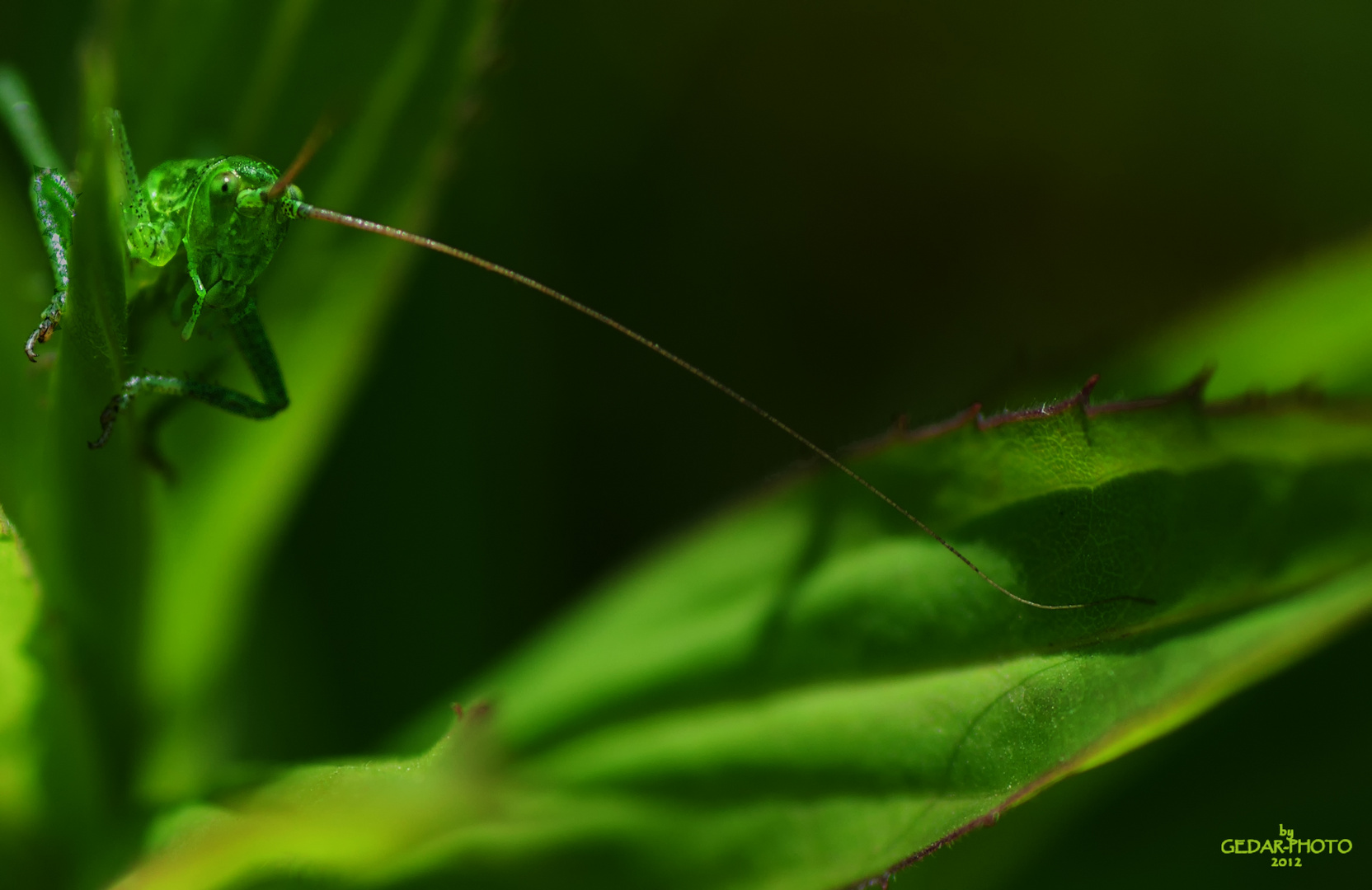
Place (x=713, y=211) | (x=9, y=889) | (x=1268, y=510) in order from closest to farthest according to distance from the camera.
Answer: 1. (x=1268, y=510)
2. (x=9, y=889)
3. (x=713, y=211)

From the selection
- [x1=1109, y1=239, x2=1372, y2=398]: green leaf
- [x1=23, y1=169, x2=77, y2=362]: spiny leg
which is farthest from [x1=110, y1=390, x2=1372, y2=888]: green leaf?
[x1=23, y1=169, x2=77, y2=362]: spiny leg

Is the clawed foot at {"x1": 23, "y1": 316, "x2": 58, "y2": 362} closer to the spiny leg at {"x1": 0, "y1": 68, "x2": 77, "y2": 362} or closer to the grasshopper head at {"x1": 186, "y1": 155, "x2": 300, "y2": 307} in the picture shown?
the spiny leg at {"x1": 0, "y1": 68, "x2": 77, "y2": 362}

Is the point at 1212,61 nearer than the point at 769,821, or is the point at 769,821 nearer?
the point at 769,821

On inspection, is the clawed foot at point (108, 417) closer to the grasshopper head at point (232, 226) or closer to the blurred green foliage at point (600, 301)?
the blurred green foliage at point (600, 301)

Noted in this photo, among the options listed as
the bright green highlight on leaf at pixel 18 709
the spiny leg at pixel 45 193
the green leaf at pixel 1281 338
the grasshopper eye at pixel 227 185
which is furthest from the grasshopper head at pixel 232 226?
the green leaf at pixel 1281 338

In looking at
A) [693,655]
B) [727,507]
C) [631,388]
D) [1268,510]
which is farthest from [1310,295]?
[631,388]

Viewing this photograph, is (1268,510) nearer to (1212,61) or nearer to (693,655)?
(693,655)

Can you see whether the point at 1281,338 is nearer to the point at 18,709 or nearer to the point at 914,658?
the point at 914,658
